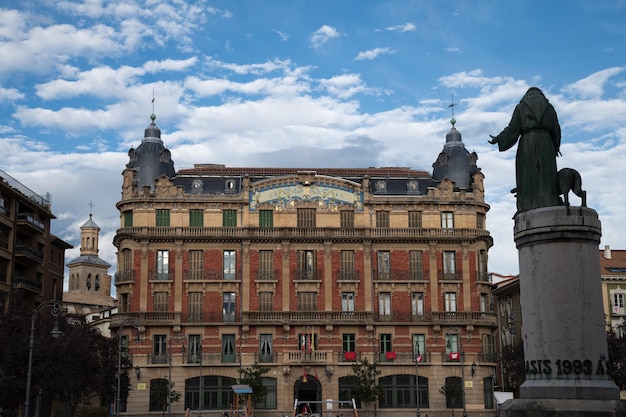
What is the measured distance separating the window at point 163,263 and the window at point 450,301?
918 inches

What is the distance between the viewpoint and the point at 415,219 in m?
71.3

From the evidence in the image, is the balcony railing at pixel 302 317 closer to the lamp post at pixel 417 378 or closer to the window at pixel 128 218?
the lamp post at pixel 417 378

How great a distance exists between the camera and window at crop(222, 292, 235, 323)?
68.6m

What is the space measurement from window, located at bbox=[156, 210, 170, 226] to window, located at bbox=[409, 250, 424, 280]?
813 inches

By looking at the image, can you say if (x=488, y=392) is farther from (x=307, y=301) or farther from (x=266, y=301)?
(x=266, y=301)

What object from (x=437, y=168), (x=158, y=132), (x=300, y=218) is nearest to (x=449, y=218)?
(x=437, y=168)

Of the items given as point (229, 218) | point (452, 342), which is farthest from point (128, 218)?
point (452, 342)

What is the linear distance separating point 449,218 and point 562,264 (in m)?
52.0

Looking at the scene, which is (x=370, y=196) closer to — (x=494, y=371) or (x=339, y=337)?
(x=339, y=337)

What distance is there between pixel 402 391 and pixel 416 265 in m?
10.5

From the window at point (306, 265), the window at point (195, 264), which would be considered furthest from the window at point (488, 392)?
the window at point (195, 264)

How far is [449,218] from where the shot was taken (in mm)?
71562

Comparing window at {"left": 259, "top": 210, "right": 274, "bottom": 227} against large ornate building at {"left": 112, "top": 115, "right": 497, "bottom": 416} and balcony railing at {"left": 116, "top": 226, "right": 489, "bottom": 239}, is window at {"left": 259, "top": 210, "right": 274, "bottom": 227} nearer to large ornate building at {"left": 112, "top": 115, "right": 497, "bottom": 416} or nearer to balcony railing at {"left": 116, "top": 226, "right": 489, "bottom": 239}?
large ornate building at {"left": 112, "top": 115, "right": 497, "bottom": 416}

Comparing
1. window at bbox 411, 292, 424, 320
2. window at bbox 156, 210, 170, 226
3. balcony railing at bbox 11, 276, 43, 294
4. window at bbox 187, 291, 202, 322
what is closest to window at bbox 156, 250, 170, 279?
window at bbox 156, 210, 170, 226
